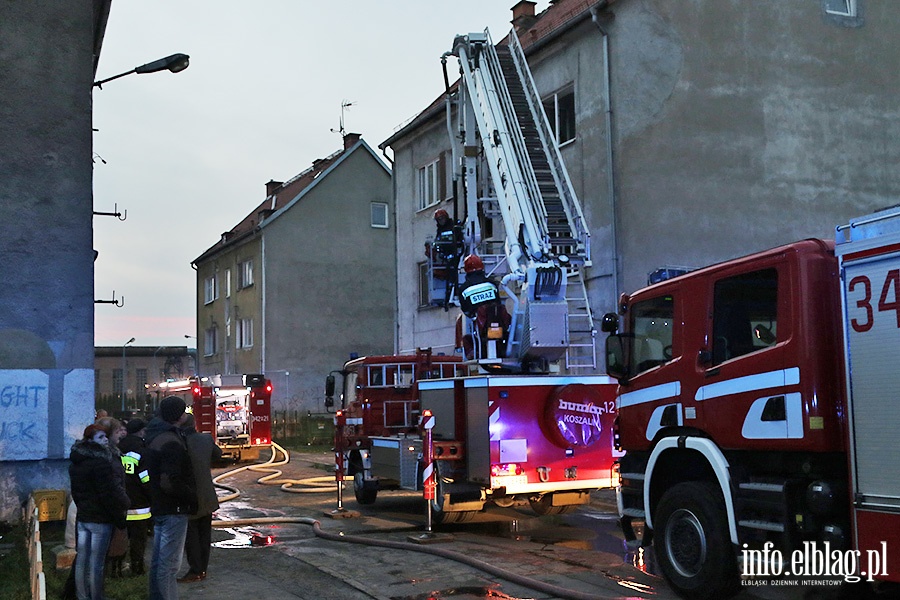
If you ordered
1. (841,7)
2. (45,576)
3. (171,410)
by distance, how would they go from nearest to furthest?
1. (171,410)
2. (45,576)
3. (841,7)

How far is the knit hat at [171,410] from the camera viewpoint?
689cm

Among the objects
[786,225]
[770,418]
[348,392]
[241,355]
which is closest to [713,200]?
[786,225]

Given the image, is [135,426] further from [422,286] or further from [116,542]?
[422,286]

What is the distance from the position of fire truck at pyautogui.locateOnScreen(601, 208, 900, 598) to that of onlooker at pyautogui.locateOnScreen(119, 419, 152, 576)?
4424 mm

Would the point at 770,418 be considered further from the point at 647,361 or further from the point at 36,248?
the point at 36,248

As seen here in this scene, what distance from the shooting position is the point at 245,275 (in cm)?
3944

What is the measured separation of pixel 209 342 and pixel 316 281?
31.6 ft

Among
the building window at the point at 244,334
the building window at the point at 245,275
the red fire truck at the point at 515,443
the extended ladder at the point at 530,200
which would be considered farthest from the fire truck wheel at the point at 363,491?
the building window at the point at 245,275

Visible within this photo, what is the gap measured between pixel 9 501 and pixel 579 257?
784 cm

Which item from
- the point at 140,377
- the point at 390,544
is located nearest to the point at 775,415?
the point at 390,544

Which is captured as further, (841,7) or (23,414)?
(841,7)

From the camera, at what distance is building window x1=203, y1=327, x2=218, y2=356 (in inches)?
1724

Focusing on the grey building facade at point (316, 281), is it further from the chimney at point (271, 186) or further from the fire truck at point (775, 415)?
the fire truck at point (775, 415)

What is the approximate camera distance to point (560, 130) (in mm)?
19641
